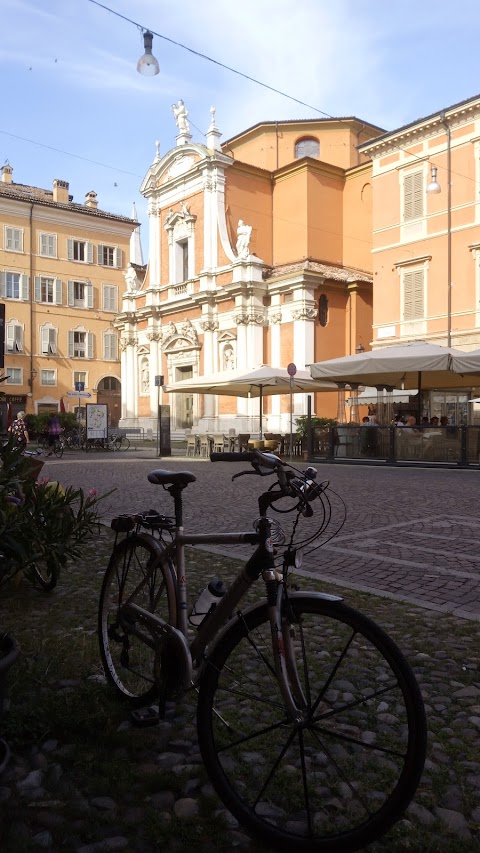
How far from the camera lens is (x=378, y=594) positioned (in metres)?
4.73

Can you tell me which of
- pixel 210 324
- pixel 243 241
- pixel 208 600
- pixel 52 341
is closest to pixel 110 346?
pixel 52 341

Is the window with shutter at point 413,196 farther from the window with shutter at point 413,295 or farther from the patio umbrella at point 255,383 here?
the patio umbrella at point 255,383

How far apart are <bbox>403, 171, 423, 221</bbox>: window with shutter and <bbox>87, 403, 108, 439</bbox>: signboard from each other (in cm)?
1378

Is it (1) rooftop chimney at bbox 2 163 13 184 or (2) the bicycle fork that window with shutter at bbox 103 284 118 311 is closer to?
(1) rooftop chimney at bbox 2 163 13 184

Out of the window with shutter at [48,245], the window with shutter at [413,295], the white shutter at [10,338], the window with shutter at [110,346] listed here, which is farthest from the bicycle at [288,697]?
the window with shutter at [110,346]

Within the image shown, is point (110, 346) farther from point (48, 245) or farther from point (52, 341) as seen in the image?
point (48, 245)

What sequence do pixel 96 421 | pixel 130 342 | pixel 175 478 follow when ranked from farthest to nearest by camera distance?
pixel 130 342 → pixel 96 421 → pixel 175 478

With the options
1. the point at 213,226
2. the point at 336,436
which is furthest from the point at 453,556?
the point at 213,226

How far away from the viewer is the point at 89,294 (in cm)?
4709

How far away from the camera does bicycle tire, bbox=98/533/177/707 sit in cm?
270

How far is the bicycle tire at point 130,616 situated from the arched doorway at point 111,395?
44.4 m

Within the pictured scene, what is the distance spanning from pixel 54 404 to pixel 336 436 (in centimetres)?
2981

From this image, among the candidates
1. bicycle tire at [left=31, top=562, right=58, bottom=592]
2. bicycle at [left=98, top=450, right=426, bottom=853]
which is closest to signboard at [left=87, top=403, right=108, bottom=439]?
bicycle tire at [left=31, top=562, right=58, bottom=592]

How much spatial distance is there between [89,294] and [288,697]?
47.2m
